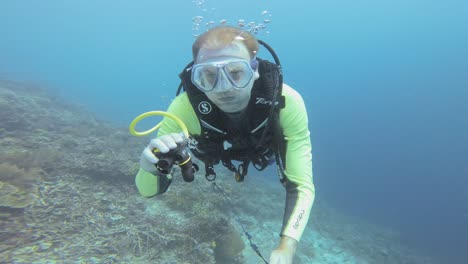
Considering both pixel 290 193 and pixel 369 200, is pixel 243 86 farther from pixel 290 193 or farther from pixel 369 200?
pixel 369 200

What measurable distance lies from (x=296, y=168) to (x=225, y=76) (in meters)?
1.08

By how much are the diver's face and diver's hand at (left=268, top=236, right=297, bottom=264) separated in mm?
1348

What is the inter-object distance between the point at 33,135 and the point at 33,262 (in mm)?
7049

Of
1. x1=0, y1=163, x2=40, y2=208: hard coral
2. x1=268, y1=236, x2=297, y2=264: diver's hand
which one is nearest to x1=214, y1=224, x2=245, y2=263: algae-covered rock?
x1=0, y1=163, x2=40, y2=208: hard coral

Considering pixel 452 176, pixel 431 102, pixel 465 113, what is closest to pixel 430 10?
pixel 431 102

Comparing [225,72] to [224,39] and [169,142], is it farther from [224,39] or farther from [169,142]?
[169,142]

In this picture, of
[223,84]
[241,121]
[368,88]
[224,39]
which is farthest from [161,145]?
[368,88]

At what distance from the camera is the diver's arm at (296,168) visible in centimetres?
224

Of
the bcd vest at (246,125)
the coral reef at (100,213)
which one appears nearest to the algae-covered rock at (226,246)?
the coral reef at (100,213)

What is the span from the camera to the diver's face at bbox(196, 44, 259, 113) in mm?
2416

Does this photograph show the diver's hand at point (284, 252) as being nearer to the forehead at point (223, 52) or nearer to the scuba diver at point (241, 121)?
the scuba diver at point (241, 121)

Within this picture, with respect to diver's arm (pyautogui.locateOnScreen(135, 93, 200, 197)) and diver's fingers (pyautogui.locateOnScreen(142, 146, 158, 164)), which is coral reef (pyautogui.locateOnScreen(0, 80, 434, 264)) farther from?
diver's fingers (pyautogui.locateOnScreen(142, 146, 158, 164))

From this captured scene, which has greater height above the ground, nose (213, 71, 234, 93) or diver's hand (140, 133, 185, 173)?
nose (213, 71, 234, 93)

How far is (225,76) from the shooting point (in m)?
2.39
